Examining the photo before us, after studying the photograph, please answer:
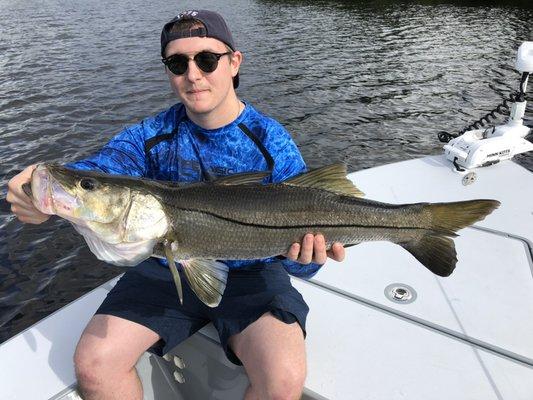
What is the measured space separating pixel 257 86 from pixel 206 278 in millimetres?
13404

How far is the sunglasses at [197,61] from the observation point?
334 centimetres

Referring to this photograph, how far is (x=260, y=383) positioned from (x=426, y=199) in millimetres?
2973

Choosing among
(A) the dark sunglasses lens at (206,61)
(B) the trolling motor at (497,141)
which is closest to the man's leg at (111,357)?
(A) the dark sunglasses lens at (206,61)

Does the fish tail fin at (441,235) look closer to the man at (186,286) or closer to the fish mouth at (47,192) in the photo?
the man at (186,286)

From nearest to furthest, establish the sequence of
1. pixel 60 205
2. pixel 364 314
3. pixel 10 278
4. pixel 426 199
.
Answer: pixel 60 205, pixel 364 314, pixel 426 199, pixel 10 278

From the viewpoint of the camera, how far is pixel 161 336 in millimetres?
3102

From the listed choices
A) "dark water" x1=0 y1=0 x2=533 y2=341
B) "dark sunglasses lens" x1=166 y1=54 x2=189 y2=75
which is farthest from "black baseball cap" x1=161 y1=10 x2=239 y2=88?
"dark water" x1=0 y1=0 x2=533 y2=341

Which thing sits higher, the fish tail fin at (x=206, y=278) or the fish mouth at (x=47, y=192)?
the fish mouth at (x=47, y=192)

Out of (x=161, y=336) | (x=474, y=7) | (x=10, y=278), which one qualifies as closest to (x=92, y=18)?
(x=10, y=278)

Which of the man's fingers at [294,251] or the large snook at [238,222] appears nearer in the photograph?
the large snook at [238,222]

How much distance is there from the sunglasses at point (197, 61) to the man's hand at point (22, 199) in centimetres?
124

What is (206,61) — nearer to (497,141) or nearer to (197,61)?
(197,61)

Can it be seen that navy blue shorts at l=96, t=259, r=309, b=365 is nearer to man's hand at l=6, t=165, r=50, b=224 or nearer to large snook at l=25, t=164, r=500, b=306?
large snook at l=25, t=164, r=500, b=306

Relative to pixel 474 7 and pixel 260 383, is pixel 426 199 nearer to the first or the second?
pixel 260 383
